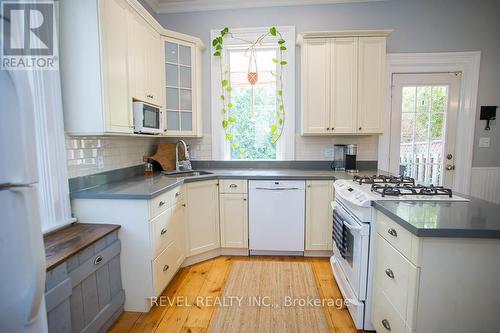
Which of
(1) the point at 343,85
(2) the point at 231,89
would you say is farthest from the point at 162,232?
(1) the point at 343,85

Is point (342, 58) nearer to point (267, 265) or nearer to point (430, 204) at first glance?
point (430, 204)

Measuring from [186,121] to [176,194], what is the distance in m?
1.05

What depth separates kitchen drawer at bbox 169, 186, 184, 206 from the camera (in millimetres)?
2180

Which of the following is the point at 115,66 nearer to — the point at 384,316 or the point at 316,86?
the point at 316,86

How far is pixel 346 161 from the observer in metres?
2.91

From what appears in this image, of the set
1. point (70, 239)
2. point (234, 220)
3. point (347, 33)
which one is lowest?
point (234, 220)

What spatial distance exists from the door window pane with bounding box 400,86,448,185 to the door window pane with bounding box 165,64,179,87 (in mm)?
2700

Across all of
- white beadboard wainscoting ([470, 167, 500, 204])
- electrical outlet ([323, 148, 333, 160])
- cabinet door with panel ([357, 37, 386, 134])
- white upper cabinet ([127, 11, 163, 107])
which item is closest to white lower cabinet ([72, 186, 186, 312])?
white upper cabinet ([127, 11, 163, 107])

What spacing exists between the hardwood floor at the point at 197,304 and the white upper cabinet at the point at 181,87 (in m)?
1.56

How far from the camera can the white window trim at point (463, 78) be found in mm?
2887

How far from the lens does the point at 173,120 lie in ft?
9.41

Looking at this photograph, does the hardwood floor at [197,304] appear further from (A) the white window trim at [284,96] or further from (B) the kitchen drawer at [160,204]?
(A) the white window trim at [284,96]

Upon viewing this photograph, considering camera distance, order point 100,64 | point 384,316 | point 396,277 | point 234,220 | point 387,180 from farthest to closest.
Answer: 1. point 234,220
2. point 387,180
3. point 100,64
4. point 384,316
5. point 396,277

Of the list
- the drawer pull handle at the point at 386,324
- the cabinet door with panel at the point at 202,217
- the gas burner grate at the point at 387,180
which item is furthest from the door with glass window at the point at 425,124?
the cabinet door with panel at the point at 202,217
